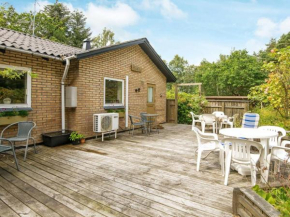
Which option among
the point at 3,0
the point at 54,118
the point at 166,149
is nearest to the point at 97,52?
the point at 54,118

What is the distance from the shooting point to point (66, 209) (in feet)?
7.48

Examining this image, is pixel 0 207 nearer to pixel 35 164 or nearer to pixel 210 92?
pixel 35 164

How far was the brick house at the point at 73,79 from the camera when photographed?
16.6 feet

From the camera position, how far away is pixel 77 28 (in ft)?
88.4

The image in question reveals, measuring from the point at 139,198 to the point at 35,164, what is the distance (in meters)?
2.62

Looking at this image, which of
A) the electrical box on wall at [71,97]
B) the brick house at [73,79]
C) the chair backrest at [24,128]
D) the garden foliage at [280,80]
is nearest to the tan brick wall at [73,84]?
the brick house at [73,79]

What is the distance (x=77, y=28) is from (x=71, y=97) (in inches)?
991

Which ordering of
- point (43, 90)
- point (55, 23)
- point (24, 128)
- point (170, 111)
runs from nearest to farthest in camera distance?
point (24, 128)
point (43, 90)
point (170, 111)
point (55, 23)

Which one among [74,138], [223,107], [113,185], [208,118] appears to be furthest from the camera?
[223,107]

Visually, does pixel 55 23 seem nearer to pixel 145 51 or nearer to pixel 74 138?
pixel 145 51

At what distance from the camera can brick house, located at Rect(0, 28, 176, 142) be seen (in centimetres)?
506

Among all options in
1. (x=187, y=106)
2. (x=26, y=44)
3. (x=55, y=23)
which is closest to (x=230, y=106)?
(x=187, y=106)

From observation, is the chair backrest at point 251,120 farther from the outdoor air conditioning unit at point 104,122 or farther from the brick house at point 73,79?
the brick house at point 73,79

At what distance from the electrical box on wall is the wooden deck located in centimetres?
159
